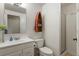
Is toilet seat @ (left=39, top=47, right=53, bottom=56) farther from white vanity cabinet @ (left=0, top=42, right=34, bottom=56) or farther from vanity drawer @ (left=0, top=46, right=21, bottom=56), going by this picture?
vanity drawer @ (left=0, top=46, right=21, bottom=56)

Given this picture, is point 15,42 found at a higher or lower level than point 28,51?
higher

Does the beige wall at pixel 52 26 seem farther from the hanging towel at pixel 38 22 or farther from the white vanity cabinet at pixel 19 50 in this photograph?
the white vanity cabinet at pixel 19 50

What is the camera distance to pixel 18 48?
139cm

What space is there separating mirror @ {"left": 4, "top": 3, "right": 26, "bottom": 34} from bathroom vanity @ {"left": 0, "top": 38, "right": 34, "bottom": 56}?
6.5 inches

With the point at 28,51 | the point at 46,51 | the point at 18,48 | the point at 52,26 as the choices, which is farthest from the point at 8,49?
the point at 52,26

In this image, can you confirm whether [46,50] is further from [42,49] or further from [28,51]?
[28,51]

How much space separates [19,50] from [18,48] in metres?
0.03

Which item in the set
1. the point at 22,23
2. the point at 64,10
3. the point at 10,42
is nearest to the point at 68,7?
the point at 64,10

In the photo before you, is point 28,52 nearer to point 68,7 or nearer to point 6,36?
point 6,36

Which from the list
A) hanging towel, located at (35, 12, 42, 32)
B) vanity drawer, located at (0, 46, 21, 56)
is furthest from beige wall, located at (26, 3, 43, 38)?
vanity drawer, located at (0, 46, 21, 56)

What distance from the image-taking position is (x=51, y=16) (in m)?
1.48

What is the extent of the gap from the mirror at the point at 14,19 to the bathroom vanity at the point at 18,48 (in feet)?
0.54

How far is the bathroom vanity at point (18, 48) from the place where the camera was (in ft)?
4.16

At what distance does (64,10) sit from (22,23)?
0.67m
